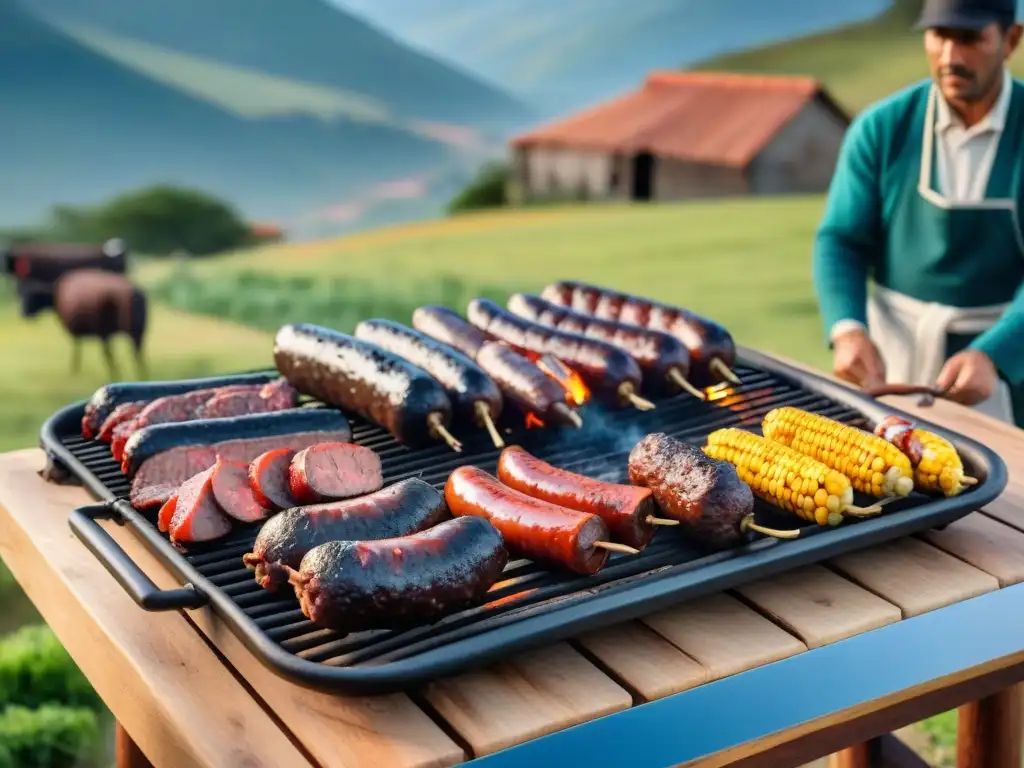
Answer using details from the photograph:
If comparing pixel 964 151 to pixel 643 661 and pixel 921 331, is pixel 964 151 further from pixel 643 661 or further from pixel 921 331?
pixel 643 661

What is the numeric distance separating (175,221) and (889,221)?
16375 millimetres

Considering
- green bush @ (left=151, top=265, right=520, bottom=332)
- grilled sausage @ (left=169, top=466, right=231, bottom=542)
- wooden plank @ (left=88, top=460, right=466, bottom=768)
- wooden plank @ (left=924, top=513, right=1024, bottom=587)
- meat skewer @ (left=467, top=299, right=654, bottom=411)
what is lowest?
green bush @ (left=151, top=265, right=520, bottom=332)

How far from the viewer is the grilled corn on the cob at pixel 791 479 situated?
268 cm

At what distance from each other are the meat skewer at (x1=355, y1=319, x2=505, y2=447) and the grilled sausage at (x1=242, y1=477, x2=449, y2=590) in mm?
658

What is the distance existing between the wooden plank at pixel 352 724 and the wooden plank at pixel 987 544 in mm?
1465

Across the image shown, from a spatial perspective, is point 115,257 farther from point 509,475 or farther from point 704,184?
point 704,184

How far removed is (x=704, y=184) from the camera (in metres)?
20.6

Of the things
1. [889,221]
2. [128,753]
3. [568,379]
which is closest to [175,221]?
[889,221]

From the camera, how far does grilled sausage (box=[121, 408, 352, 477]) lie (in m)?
2.98

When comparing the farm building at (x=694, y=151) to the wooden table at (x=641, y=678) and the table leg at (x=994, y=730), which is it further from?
the wooden table at (x=641, y=678)

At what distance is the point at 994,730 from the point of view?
327cm

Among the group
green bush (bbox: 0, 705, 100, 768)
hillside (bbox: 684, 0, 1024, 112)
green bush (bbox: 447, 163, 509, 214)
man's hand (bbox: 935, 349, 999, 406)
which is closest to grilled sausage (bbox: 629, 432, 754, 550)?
man's hand (bbox: 935, 349, 999, 406)

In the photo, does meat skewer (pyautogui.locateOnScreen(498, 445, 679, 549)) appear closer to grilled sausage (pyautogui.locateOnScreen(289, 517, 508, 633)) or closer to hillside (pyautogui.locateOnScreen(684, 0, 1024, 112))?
grilled sausage (pyautogui.locateOnScreen(289, 517, 508, 633))

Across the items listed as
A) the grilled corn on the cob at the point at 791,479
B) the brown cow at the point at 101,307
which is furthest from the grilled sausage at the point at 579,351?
the brown cow at the point at 101,307
